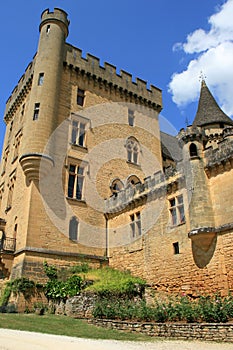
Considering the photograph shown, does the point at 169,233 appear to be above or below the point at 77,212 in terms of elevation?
below

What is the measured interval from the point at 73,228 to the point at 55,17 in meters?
14.3

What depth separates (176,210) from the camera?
15.8 m

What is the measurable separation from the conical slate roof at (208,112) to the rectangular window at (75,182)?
922 cm

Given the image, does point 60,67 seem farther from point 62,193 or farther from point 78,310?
point 78,310

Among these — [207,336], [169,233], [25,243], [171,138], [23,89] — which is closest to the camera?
[207,336]

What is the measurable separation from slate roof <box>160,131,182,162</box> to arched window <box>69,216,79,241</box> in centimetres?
→ 1145

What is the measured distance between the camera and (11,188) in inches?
882

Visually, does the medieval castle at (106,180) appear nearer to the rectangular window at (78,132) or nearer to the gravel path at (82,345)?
the rectangular window at (78,132)

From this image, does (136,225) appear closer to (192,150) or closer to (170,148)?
(192,150)

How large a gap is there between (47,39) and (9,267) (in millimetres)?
14685

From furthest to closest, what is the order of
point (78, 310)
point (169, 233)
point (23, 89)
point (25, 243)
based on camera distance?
point (23, 89), point (25, 243), point (169, 233), point (78, 310)

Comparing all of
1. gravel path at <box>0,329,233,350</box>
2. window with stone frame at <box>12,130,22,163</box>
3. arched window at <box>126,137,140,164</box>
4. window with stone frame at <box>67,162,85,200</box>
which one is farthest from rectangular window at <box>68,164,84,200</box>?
gravel path at <box>0,329,233,350</box>

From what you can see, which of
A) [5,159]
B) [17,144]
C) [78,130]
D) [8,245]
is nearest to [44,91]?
[78,130]

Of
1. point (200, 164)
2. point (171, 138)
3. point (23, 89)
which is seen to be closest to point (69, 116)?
point (23, 89)
